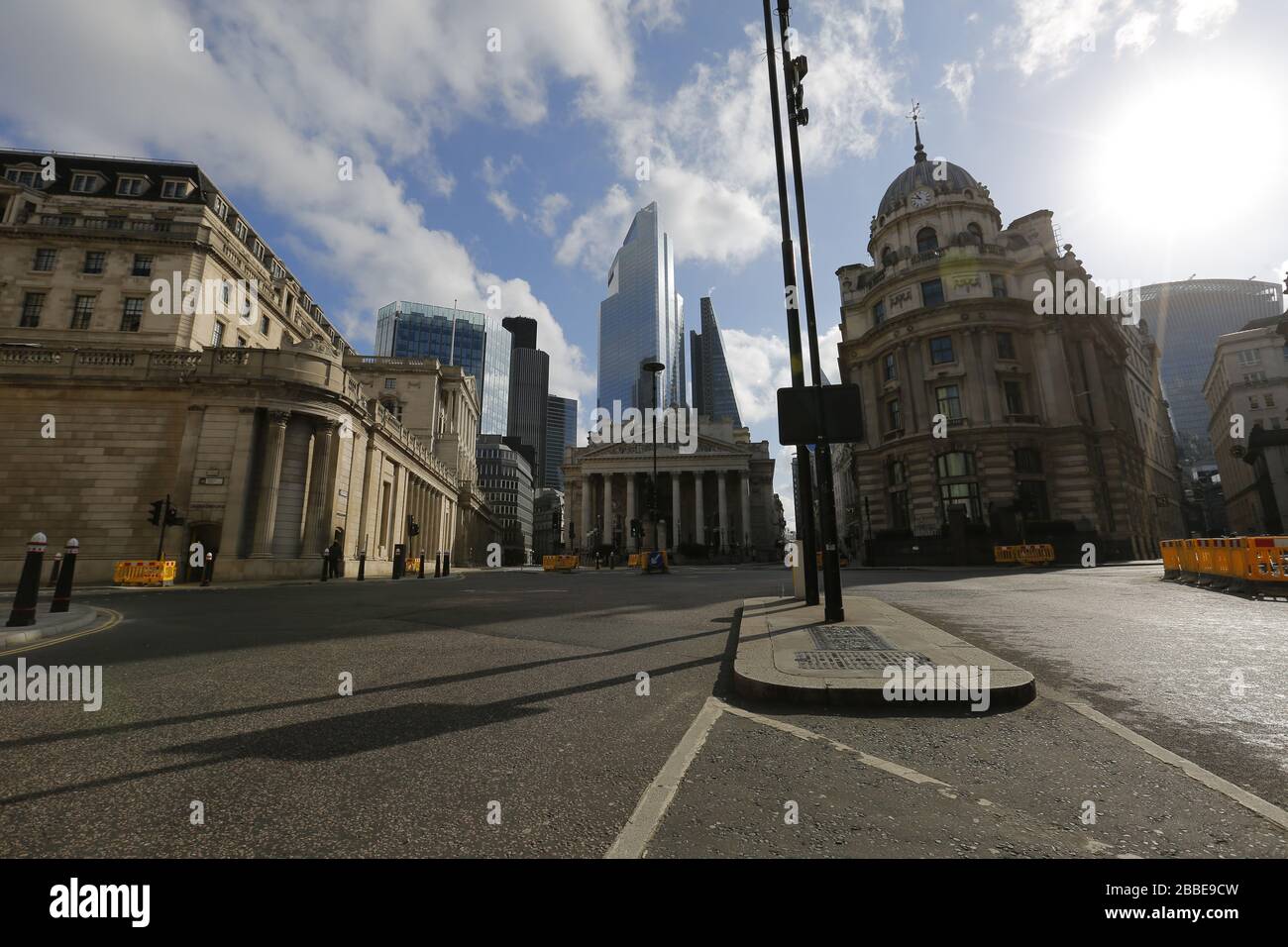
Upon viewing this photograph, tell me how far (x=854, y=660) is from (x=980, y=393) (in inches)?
1486

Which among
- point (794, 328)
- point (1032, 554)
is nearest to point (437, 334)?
point (1032, 554)

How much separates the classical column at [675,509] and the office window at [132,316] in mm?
55422

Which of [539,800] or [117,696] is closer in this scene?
[539,800]

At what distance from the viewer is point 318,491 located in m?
24.9

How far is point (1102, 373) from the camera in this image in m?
42.6

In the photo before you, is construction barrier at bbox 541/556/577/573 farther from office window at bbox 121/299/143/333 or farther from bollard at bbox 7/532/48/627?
bollard at bbox 7/532/48/627

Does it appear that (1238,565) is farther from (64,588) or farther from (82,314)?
(82,314)

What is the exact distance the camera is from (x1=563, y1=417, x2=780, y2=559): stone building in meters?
75.1

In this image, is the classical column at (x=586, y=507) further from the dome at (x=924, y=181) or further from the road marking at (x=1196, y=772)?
the road marking at (x=1196, y=772)

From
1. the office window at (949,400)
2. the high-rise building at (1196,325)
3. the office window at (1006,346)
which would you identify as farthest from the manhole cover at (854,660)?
the high-rise building at (1196,325)

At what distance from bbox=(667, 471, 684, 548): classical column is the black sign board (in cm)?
6565
